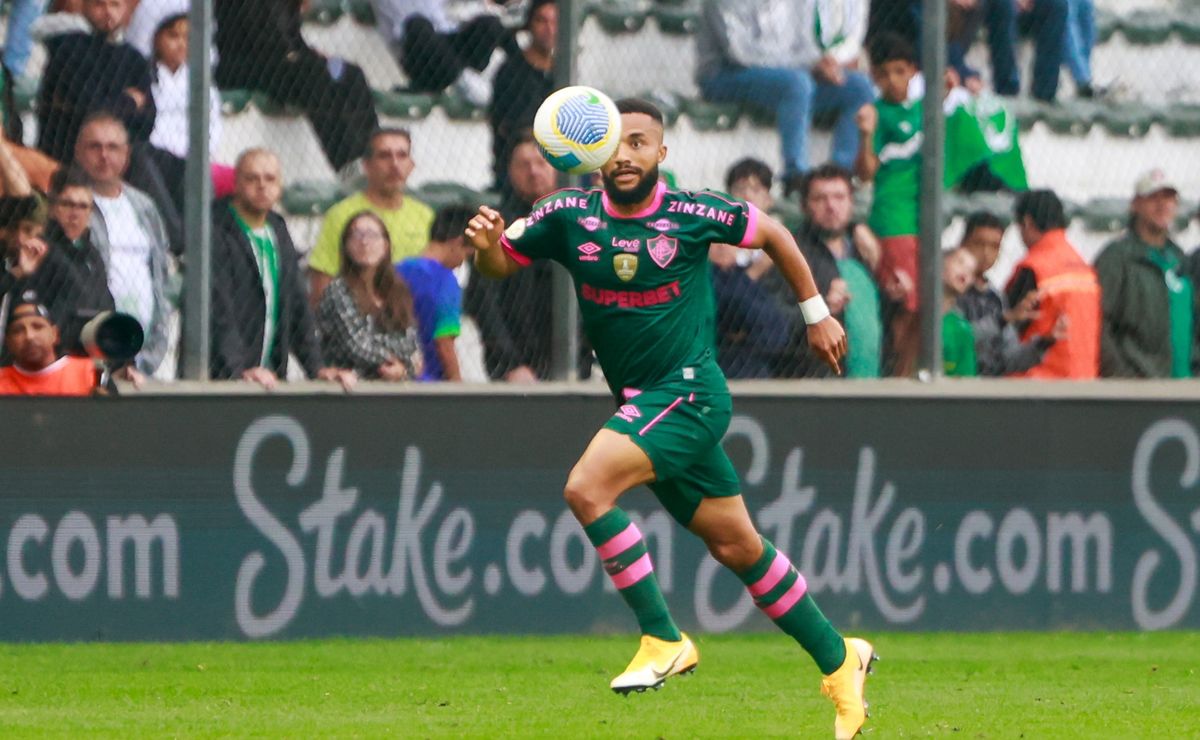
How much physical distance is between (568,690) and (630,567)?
1.73 meters

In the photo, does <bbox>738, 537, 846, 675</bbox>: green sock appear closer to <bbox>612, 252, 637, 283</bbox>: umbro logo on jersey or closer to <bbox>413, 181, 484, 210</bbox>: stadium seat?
<bbox>612, 252, 637, 283</bbox>: umbro logo on jersey

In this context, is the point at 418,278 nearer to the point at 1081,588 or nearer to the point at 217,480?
the point at 217,480

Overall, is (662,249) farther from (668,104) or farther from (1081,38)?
(1081,38)

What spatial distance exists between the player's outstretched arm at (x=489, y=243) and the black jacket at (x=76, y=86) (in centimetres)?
286

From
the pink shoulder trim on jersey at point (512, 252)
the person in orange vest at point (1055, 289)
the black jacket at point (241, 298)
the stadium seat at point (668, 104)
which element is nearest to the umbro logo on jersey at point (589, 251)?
the pink shoulder trim on jersey at point (512, 252)

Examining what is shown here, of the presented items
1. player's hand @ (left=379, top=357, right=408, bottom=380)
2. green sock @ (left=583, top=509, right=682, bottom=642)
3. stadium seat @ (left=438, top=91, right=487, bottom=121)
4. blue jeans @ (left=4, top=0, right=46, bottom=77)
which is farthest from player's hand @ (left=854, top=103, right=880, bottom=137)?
green sock @ (left=583, top=509, right=682, bottom=642)

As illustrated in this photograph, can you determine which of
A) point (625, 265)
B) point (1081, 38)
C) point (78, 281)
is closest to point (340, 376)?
point (78, 281)

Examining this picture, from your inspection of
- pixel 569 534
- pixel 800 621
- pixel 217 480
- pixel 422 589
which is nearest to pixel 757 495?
pixel 569 534

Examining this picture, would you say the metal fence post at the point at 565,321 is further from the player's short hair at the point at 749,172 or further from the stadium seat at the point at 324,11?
the stadium seat at the point at 324,11

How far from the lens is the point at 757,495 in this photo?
33.9 feet

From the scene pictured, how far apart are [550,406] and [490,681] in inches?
76.7

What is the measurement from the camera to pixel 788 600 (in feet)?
22.0

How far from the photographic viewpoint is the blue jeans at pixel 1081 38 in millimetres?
11141

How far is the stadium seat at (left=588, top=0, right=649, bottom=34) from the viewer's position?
10.2m
